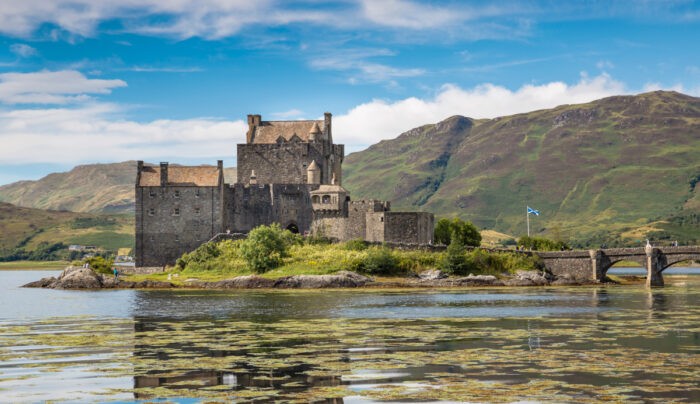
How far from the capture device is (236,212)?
326ft

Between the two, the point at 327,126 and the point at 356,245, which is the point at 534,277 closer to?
the point at 356,245

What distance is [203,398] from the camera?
19.9 m

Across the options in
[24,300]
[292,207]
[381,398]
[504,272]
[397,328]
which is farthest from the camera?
[292,207]

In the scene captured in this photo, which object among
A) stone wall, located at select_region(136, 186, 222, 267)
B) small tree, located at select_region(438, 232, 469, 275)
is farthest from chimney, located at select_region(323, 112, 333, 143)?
small tree, located at select_region(438, 232, 469, 275)

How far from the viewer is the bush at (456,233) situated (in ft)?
340

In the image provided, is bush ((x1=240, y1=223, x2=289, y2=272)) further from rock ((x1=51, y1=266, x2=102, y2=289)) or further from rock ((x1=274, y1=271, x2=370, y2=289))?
rock ((x1=51, y1=266, x2=102, y2=289))

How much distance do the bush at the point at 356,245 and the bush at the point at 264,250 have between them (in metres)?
7.56

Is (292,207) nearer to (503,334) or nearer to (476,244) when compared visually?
(476,244)

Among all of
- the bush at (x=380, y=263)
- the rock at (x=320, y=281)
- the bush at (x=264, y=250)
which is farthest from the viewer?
the bush at (x=264, y=250)

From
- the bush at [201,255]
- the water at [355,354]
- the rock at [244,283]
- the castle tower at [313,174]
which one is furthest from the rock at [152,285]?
the water at [355,354]

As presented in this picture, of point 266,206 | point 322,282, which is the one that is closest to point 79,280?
point 266,206

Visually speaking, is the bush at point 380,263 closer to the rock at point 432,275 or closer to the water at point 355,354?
the rock at point 432,275

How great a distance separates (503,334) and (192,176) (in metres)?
70.7

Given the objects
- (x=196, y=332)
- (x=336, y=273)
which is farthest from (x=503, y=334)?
(x=336, y=273)
